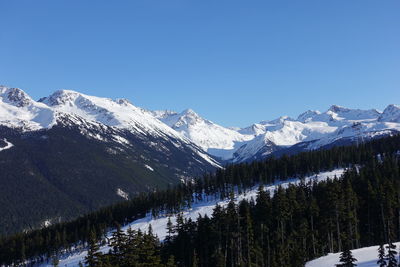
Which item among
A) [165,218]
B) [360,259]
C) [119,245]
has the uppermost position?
[165,218]

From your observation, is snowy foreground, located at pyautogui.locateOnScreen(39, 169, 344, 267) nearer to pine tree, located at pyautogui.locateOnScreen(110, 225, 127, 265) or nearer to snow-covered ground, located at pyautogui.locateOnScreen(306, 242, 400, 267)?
snow-covered ground, located at pyautogui.locateOnScreen(306, 242, 400, 267)

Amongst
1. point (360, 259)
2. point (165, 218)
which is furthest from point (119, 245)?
point (165, 218)

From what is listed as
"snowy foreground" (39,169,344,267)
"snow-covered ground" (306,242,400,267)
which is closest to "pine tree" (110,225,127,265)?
"snow-covered ground" (306,242,400,267)

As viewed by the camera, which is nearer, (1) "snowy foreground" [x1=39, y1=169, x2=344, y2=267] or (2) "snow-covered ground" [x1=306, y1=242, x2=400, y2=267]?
(2) "snow-covered ground" [x1=306, y1=242, x2=400, y2=267]

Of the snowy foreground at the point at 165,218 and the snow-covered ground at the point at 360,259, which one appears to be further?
the snowy foreground at the point at 165,218

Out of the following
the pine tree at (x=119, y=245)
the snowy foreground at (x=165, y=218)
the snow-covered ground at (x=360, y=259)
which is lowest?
the snow-covered ground at (x=360, y=259)

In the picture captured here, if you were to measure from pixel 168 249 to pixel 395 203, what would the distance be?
53.0 m

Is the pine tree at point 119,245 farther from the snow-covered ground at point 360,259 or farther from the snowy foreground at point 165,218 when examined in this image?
the snowy foreground at point 165,218

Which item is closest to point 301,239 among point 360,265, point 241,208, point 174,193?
point 241,208

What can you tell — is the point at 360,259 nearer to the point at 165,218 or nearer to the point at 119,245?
the point at 119,245

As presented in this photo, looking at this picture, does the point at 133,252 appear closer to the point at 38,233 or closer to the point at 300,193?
the point at 300,193

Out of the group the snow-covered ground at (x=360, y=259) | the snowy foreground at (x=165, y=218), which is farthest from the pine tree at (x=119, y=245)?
the snowy foreground at (x=165, y=218)

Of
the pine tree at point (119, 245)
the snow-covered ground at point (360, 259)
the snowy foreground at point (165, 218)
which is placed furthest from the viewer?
the snowy foreground at point (165, 218)

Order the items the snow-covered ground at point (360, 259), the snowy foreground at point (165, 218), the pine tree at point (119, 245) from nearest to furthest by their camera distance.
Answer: the pine tree at point (119, 245), the snow-covered ground at point (360, 259), the snowy foreground at point (165, 218)
